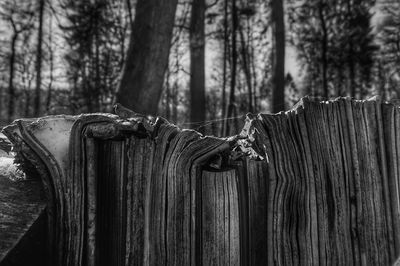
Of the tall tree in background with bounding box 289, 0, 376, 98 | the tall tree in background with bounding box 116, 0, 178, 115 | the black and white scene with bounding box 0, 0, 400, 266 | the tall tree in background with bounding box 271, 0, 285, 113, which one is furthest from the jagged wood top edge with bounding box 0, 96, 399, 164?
the tall tree in background with bounding box 289, 0, 376, 98

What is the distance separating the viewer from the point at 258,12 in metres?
16.9

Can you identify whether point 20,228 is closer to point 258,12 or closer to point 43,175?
point 43,175

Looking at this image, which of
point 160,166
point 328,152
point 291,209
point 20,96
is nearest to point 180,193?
point 160,166

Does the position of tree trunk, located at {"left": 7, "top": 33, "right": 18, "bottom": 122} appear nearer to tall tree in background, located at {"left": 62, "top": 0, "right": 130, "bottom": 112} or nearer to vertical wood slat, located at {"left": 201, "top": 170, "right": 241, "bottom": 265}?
tall tree in background, located at {"left": 62, "top": 0, "right": 130, "bottom": 112}

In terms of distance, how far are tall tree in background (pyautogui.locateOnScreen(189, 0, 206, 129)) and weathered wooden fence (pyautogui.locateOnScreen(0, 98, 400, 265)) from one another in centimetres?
745

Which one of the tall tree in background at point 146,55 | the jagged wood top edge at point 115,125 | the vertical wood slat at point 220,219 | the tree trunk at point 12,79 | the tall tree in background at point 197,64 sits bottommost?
the vertical wood slat at point 220,219

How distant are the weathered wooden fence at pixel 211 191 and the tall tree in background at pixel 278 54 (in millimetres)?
8784

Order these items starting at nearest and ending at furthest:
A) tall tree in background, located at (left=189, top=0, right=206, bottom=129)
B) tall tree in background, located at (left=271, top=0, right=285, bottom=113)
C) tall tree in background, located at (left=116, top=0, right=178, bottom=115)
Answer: tall tree in background, located at (left=116, top=0, right=178, bottom=115) < tall tree in background, located at (left=189, top=0, right=206, bottom=129) < tall tree in background, located at (left=271, top=0, right=285, bottom=113)

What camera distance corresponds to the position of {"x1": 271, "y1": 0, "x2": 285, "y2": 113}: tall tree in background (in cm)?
995

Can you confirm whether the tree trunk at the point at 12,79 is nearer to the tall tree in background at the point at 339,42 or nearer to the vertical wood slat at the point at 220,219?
the tall tree in background at the point at 339,42

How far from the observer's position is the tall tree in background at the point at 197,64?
8484mm

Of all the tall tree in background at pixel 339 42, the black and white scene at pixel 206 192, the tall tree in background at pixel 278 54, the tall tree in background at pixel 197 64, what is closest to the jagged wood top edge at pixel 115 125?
the black and white scene at pixel 206 192

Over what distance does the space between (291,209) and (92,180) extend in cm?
59

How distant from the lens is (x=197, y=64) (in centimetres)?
941
